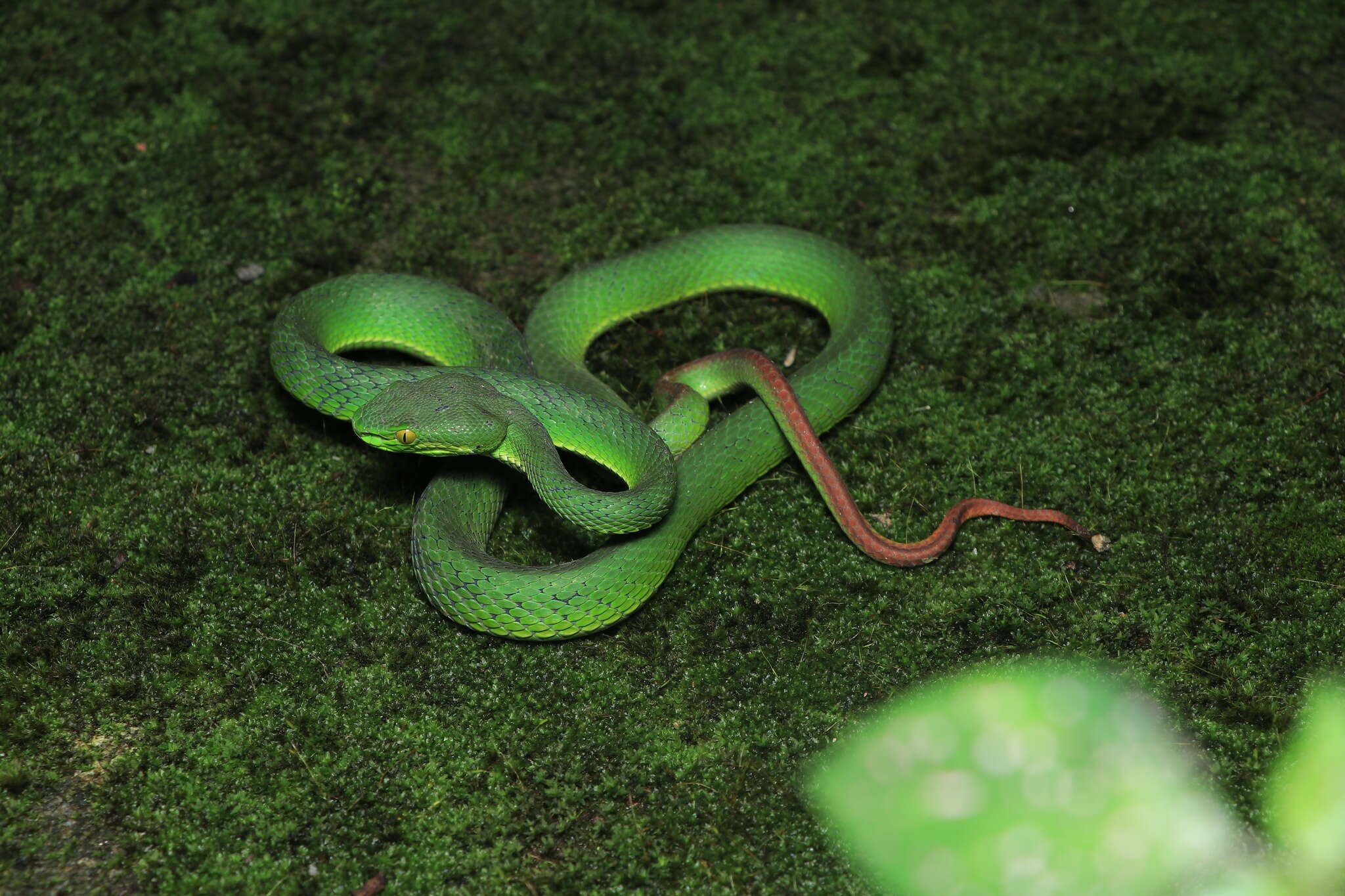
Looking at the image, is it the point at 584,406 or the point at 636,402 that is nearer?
the point at 584,406

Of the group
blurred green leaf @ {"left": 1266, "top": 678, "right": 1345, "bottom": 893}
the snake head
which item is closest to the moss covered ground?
blurred green leaf @ {"left": 1266, "top": 678, "right": 1345, "bottom": 893}

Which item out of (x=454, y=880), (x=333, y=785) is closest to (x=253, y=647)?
(x=333, y=785)

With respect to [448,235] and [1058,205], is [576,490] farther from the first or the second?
[1058,205]

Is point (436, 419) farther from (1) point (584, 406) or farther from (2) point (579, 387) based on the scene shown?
(2) point (579, 387)

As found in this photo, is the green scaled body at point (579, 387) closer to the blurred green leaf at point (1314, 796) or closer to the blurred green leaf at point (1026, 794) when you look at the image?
the blurred green leaf at point (1026, 794)

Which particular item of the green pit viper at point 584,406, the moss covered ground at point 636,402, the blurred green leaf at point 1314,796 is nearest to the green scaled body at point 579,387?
the green pit viper at point 584,406

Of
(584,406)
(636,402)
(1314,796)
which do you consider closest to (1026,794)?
(1314,796)

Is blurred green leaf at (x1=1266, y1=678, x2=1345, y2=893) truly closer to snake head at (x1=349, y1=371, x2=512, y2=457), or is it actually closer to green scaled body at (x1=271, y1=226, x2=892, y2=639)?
green scaled body at (x1=271, y1=226, x2=892, y2=639)
